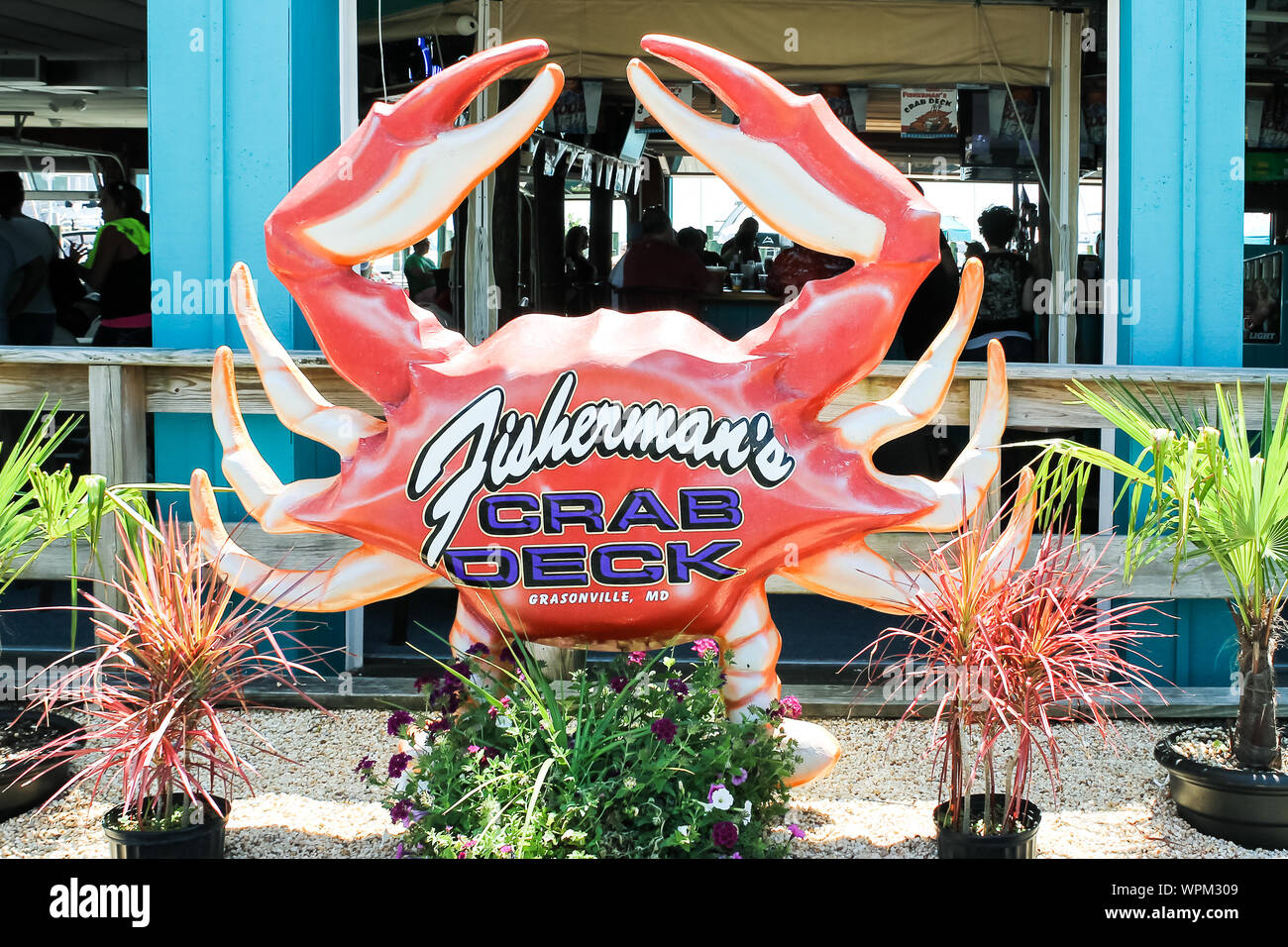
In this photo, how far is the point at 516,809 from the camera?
9.61 feet

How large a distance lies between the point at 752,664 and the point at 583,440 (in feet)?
2.72

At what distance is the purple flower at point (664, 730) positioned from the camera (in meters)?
2.97

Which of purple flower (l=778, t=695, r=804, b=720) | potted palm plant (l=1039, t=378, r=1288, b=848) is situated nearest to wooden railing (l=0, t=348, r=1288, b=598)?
potted palm plant (l=1039, t=378, r=1288, b=848)

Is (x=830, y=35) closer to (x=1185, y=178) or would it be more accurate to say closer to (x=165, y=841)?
(x=1185, y=178)

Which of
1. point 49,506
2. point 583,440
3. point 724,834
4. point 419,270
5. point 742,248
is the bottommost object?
point 724,834

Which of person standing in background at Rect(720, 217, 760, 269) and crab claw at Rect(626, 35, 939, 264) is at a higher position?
person standing in background at Rect(720, 217, 760, 269)

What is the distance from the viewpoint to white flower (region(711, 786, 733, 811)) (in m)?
2.93

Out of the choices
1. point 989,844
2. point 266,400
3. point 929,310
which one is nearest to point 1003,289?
point 929,310

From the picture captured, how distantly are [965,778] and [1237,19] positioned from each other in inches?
136

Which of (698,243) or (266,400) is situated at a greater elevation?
(698,243)

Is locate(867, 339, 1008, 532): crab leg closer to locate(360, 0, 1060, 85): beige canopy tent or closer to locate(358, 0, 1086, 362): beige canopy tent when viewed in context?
locate(358, 0, 1086, 362): beige canopy tent

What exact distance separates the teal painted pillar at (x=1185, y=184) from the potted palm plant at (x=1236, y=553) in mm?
1199

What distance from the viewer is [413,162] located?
335 cm

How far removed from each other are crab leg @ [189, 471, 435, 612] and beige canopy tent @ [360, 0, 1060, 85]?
4505 mm
